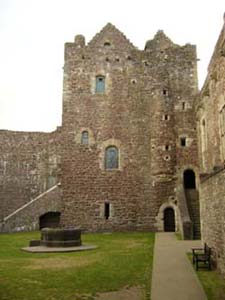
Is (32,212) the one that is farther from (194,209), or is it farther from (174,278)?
(174,278)

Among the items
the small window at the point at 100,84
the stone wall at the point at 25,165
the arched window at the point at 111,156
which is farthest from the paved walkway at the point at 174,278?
the stone wall at the point at 25,165

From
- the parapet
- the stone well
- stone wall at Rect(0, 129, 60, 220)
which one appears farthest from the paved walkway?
stone wall at Rect(0, 129, 60, 220)

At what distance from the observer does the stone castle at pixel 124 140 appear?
24.1 metres

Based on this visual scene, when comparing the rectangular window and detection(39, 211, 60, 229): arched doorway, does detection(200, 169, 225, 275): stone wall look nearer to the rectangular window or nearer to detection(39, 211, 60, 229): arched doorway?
the rectangular window

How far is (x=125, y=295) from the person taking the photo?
7320 millimetres

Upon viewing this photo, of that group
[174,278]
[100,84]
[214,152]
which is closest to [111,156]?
[100,84]

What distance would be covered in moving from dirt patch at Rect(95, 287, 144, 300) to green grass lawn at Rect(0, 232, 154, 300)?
0.16 m

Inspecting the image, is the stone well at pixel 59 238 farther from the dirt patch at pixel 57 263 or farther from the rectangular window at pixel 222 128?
the rectangular window at pixel 222 128

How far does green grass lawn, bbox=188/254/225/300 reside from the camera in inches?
288

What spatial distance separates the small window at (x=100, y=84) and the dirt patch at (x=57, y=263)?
15.9 metres

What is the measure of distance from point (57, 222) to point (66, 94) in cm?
906

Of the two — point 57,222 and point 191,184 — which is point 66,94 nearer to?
point 57,222

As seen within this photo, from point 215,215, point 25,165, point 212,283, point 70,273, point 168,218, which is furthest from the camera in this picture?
point 25,165

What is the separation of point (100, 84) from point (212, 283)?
19434 millimetres
